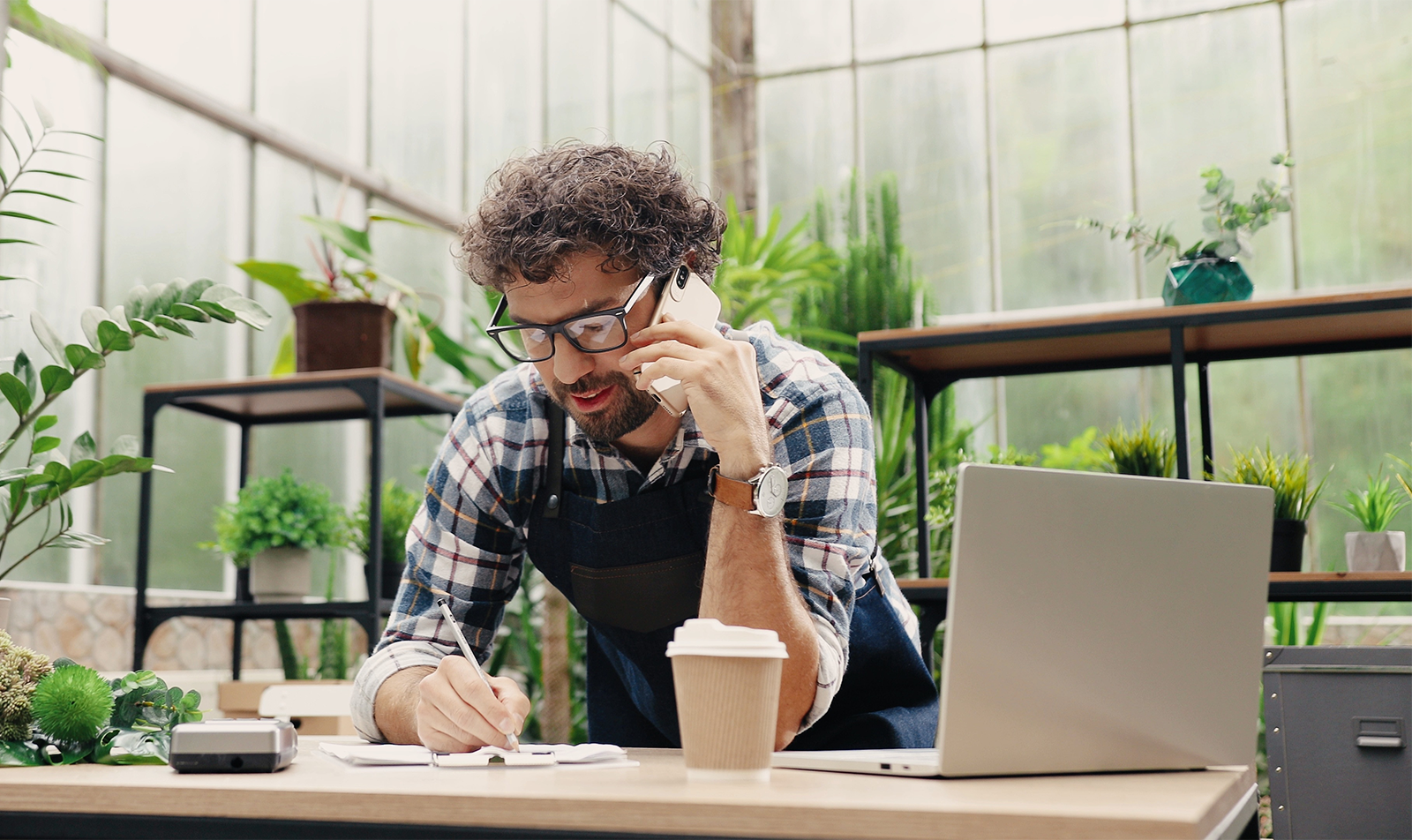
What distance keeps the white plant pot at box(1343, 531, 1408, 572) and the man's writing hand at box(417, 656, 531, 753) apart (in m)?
1.93

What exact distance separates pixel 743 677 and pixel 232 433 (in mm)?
3591

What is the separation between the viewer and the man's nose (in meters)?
1.48

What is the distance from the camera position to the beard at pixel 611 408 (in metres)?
1.50

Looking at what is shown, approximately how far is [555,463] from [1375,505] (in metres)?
1.80

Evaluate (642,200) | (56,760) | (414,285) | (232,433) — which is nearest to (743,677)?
(56,760)

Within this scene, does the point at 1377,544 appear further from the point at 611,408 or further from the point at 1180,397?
the point at 611,408

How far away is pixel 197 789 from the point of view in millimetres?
812

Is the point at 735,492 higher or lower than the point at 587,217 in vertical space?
lower

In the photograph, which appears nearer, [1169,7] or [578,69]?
[578,69]

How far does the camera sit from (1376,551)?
2412 mm

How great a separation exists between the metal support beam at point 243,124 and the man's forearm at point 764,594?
202 centimetres

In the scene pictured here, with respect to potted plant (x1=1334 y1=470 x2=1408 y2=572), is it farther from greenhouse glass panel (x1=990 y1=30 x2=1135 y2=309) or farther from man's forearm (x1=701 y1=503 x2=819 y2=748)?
greenhouse glass panel (x1=990 y1=30 x2=1135 y2=309)

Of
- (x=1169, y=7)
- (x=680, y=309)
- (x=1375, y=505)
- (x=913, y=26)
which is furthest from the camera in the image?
(x=913, y=26)

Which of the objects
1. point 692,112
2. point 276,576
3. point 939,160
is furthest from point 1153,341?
point 692,112
